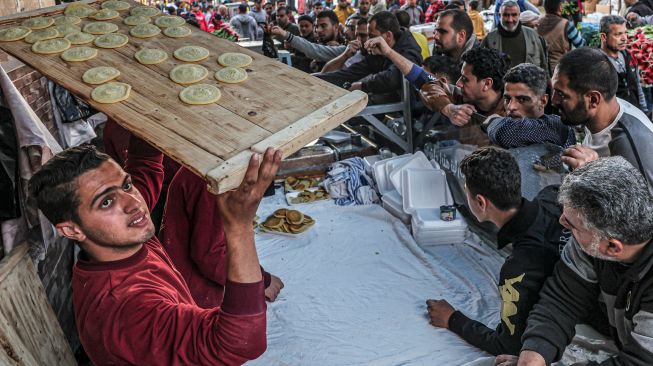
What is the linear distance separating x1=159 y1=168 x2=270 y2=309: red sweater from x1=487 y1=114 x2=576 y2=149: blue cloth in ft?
5.16

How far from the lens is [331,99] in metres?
1.84

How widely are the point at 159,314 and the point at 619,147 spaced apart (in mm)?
1963

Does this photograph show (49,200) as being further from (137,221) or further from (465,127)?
(465,127)

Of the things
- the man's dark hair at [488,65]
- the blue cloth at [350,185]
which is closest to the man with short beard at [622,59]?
the man's dark hair at [488,65]

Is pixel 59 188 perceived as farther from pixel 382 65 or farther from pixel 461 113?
pixel 382 65

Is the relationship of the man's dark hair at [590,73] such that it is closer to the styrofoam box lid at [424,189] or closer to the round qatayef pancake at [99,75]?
the styrofoam box lid at [424,189]

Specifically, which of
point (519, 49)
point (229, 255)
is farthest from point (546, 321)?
point (519, 49)

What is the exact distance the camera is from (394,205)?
355cm

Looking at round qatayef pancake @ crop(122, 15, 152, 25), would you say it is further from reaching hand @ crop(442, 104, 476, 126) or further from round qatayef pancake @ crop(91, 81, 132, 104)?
reaching hand @ crop(442, 104, 476, 126)

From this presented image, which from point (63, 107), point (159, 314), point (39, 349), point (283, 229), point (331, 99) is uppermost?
point (331, 99)

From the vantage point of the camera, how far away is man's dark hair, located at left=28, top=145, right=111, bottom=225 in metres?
1.58

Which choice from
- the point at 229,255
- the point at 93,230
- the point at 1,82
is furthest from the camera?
the point at 1,82

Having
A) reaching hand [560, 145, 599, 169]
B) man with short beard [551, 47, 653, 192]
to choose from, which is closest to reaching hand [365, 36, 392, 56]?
man with short beard [551, 47, 653, 192]

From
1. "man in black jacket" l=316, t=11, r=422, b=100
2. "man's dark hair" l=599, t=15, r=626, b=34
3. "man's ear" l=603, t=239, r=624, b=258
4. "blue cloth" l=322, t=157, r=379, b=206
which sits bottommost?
"blue cloth" l=322, t=157, r=379, b=206
